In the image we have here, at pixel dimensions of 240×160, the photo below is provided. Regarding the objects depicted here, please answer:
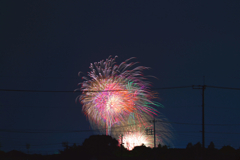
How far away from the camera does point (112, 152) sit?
59500 millimetres

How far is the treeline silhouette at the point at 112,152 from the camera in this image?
48.7 metres

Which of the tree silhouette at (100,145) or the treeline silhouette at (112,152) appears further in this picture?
the tree silhouette at (100,145)

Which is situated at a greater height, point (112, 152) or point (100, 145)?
point (100, 145)

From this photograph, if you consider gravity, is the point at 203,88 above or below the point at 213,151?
above

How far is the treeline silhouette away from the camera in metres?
48.7

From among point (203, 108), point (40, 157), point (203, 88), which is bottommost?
point (40, 157)

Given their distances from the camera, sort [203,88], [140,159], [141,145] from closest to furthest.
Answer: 1. [203,88]
2. [140,159]
3. [141,145]

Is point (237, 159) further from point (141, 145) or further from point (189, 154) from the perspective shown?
point (141, 145)

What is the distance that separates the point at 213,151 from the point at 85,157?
950 inches

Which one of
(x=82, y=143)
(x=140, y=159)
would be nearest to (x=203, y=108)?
(x=140, y=159)

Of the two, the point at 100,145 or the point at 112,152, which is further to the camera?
the point at 112,152

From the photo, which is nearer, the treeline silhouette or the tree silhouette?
the treeline silhouette

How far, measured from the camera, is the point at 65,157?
165ft

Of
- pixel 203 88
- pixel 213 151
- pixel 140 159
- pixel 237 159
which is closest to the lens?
pixel 203 88
